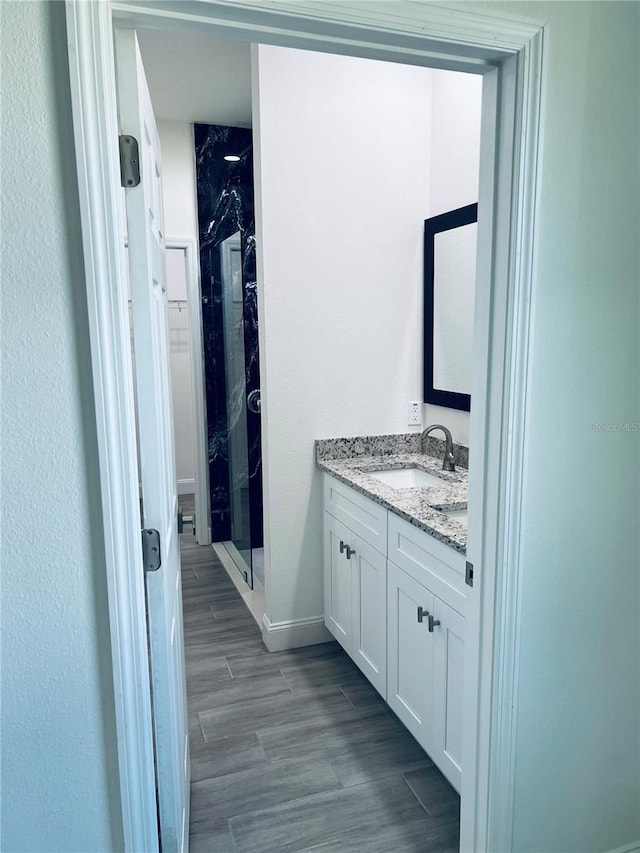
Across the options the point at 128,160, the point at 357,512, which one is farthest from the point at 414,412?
the point at 128,160

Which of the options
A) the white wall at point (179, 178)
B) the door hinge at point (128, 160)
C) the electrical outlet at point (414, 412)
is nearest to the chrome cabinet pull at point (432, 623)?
the electrical outlet at point (414, 412)

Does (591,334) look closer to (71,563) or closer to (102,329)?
(102,329)

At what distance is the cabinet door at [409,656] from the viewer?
2080 millimetres

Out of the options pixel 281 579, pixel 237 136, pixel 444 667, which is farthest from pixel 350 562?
pixel 237 136

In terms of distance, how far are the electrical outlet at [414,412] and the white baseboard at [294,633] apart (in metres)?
1.05

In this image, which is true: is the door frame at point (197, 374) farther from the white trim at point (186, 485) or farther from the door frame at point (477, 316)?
the door frame at point (477, 316)

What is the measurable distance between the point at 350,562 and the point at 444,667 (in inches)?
31.0

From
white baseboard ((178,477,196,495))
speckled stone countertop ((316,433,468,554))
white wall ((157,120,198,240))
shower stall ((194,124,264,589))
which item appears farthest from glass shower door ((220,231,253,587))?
white baseboard ((178,477,196,495))

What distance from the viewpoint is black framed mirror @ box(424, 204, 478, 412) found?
2.68 metres

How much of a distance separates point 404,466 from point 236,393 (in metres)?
1.56

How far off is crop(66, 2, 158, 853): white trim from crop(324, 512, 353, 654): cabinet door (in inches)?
61.5

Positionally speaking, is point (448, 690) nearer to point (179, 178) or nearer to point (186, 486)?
point (179, 178)

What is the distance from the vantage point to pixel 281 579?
2.99 meters

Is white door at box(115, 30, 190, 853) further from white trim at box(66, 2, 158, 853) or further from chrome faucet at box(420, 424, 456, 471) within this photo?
chrome faucet at box(420, 424, 456, 471)
